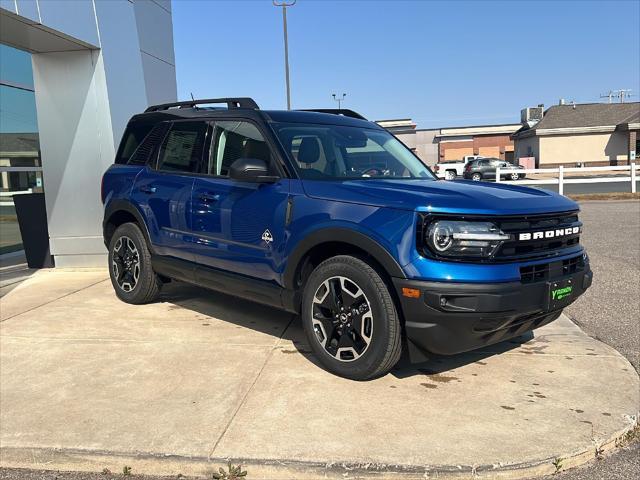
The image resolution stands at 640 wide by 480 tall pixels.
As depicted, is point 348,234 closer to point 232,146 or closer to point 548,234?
point 548,234

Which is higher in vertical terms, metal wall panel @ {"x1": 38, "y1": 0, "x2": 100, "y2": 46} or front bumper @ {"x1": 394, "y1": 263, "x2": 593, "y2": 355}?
metal wall panel @ {"x1": 38, "y1": 0, "x2": 100, "y2": 46}

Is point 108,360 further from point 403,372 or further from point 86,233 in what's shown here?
point 86,233

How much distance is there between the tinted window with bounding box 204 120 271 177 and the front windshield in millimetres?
194

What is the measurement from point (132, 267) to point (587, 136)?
168ft

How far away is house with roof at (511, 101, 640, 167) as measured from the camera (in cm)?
4741

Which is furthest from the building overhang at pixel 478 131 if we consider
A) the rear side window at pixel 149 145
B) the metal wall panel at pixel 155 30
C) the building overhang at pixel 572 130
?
the rear side window at pixel 149 145

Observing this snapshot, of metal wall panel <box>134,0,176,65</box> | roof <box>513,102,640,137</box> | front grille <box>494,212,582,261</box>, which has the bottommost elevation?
front grille <box>494,212,582,261</box>

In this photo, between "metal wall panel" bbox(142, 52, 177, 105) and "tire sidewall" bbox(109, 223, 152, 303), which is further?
"metal wall panel" bbox(142, 52, 177, 105)

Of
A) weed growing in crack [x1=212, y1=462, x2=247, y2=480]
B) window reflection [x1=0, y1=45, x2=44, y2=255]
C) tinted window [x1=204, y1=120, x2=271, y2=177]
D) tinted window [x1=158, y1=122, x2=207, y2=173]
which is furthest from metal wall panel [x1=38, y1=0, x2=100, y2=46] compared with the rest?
weed growing in crack [x1=212, y1=462, x2=247, y2=480]

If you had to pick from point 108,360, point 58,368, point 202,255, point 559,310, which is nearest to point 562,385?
point 559,310

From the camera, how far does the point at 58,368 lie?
418cm

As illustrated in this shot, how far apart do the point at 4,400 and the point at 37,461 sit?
0.88m

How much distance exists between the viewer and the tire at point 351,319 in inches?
139

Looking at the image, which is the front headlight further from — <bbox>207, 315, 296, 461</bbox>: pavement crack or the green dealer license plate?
<bbox>207, 315, 296, 461</bbox>: pavement crack
